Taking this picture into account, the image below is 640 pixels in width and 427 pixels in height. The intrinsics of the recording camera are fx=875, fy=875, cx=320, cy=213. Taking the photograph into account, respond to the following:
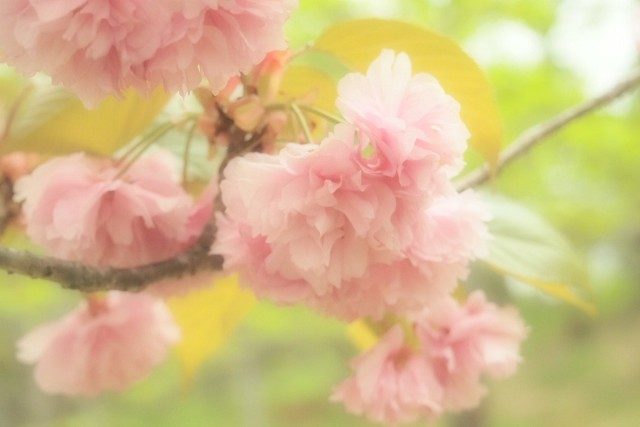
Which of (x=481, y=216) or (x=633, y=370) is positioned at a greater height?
(x=481, y=216)

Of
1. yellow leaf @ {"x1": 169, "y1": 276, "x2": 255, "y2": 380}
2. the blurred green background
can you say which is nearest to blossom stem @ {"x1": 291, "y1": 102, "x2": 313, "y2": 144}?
yellow leaf @ {"x1": 169, "y1": 276, "x2": 255, "y2": 380}

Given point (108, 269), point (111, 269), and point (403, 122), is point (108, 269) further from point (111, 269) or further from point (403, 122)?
point (403, 122)

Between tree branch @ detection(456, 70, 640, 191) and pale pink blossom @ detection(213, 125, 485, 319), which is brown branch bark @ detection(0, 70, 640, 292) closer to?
pale pink blossom @ detection(213, 125, 485, 319)

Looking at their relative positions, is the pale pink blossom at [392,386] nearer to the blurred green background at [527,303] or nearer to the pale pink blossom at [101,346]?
the pale pink blossom at [101,346]

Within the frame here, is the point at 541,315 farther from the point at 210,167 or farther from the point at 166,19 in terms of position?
the point at 166,19

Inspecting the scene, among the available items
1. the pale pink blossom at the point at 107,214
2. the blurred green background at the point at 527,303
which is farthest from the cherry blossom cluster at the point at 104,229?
the blurred green background at the point at 527,303

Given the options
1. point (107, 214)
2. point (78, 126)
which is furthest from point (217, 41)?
point (78, 126)

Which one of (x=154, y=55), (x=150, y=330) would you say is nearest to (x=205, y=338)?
(x=150, y=330)
